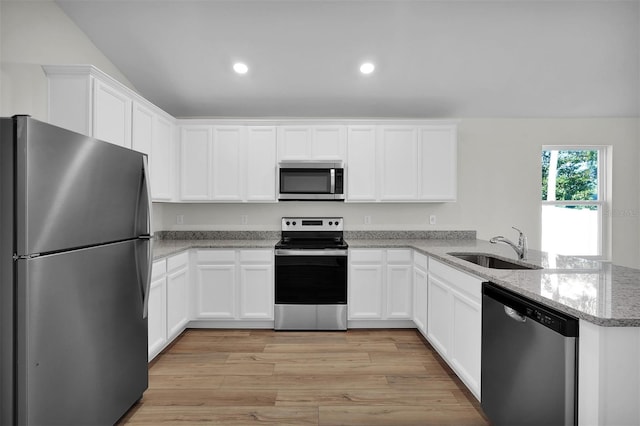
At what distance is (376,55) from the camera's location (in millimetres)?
3734

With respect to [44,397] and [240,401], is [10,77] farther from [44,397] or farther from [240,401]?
[240,401]

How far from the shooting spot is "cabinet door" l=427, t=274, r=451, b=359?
2.92m

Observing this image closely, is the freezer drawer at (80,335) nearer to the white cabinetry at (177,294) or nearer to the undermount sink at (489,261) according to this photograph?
the white cabinetry at (177,294)

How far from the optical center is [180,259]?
366cm

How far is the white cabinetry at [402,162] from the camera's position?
431 cm

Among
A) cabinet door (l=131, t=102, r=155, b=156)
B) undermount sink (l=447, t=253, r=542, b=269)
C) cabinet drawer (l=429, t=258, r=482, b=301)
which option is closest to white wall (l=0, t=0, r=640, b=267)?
cabinet door (l=131, t=102, r=155, b=156)

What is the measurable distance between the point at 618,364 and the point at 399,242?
9.85 ft

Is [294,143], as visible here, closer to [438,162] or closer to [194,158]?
[194,158]

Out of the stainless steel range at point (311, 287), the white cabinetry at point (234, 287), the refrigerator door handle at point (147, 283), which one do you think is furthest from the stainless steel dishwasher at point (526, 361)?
the white cabinetry at point (234, 287)

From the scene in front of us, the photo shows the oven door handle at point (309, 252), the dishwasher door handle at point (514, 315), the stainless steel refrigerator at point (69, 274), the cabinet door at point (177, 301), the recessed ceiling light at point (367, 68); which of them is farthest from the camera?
the oven door handle at point (309, 252)

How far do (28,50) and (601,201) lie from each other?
6296mm

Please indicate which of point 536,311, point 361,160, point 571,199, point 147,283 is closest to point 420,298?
point 361,160

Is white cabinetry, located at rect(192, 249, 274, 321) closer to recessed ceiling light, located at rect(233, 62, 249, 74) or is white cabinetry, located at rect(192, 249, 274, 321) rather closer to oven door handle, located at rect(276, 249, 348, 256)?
oven door handle, located at rect(276, 249, 348, 256)

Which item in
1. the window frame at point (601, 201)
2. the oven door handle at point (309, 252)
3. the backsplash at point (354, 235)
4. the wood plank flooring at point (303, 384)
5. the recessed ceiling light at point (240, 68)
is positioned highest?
the recessed ceiling light at point (240, 68)
